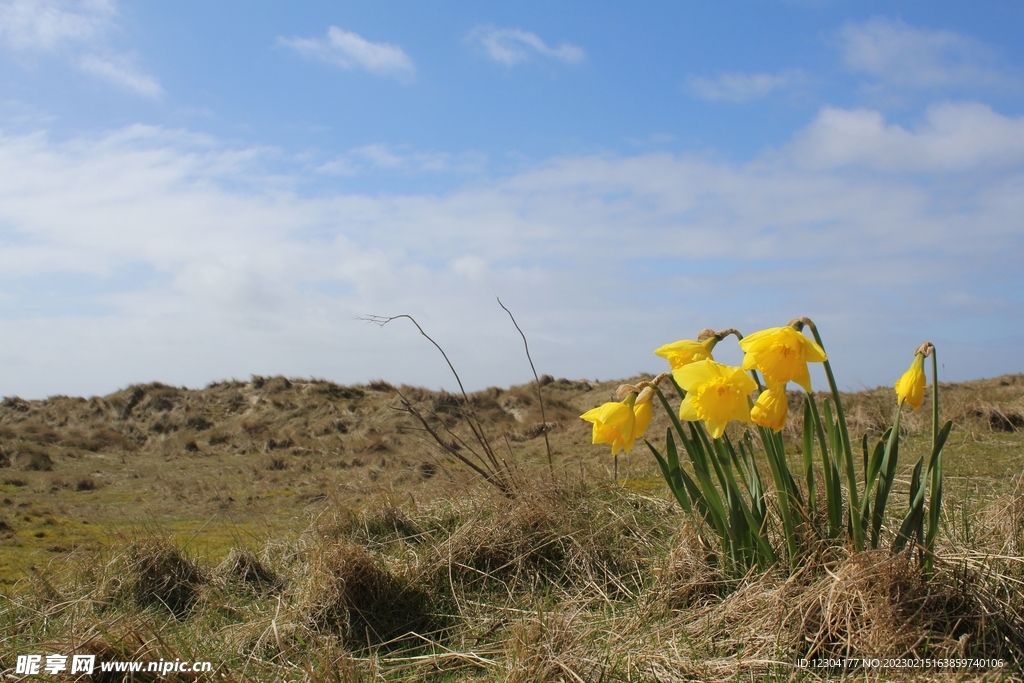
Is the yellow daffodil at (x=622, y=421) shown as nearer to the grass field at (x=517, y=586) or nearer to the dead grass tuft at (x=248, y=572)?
the grass field at (x=517, y=586)

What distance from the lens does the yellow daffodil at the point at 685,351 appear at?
8.58ft

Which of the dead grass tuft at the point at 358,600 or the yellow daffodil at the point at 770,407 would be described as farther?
the dead grass tuft at the point at 358,600

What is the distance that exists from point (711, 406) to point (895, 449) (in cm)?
77

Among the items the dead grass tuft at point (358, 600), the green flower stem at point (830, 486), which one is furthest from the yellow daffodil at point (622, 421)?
the dead grass tuft at point (358, 600)

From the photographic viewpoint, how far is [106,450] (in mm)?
13070

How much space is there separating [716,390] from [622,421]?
1.32 ft

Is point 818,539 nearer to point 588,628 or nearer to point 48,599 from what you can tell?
point 588,628

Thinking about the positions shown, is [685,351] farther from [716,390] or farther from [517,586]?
[517,586]

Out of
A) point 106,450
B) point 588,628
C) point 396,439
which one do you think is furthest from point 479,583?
point 106,450

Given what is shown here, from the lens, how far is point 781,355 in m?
2.40

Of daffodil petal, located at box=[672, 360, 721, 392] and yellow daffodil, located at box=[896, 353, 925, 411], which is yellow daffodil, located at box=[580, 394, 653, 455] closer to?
daffodil petal, located at box=[672, 360, 721, 392]

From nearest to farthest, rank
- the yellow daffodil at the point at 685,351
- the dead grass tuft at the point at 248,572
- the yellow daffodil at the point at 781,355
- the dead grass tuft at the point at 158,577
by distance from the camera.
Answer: the yellow daffodil at the point at 781,355 < the yellow daffodil at the point at 685,351 < the dead grass tuft at the point at 158,577 < the dead grass tuft at the point at 248,572

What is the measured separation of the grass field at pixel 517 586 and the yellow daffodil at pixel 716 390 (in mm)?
704

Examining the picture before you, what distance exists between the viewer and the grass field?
246cm
